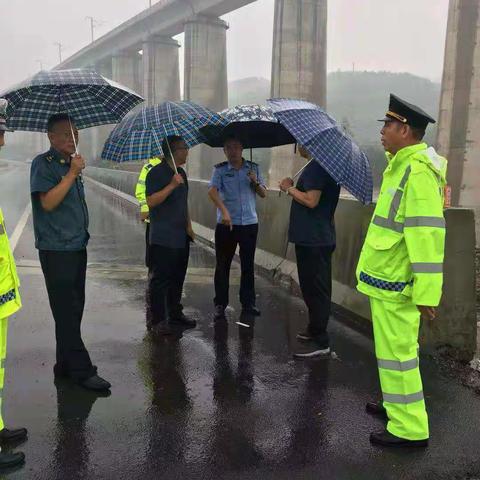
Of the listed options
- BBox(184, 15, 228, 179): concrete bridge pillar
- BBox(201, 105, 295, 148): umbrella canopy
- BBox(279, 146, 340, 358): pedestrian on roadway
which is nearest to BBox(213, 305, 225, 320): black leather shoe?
BBox(279, 146, 340, 358): pedestrian on roadway

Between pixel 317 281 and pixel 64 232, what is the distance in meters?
2.27

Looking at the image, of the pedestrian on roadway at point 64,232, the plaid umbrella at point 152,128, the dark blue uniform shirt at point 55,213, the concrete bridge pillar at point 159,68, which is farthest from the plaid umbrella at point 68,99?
the concrete bridge pillar at point 159,68

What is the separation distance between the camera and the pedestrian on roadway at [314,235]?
4.82 m

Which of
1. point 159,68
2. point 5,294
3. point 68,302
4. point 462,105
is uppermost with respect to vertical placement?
A: point 159,68

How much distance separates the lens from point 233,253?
20.1 feet

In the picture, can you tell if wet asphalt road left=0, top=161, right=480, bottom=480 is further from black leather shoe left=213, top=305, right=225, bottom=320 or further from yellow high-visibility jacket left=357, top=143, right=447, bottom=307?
yellow high-visibility jacket left=357, top=143, right=447, bottom=307

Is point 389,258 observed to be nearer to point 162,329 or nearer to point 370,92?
point 162,329

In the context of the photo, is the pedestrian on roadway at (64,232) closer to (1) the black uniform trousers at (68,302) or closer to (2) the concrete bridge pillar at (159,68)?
(1) the black uniform trousers at (68,302)

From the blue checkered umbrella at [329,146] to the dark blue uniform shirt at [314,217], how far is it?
37 centimetres

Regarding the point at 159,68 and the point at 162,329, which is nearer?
the point at 162,329

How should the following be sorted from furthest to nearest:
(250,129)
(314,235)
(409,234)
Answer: (250,129) → (314,235) → (409,234)

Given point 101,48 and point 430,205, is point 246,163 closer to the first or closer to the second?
point 430,205

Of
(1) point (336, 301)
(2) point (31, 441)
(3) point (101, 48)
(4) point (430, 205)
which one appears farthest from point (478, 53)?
(3) point (101, 48)

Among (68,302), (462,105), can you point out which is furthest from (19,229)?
(462,105)
